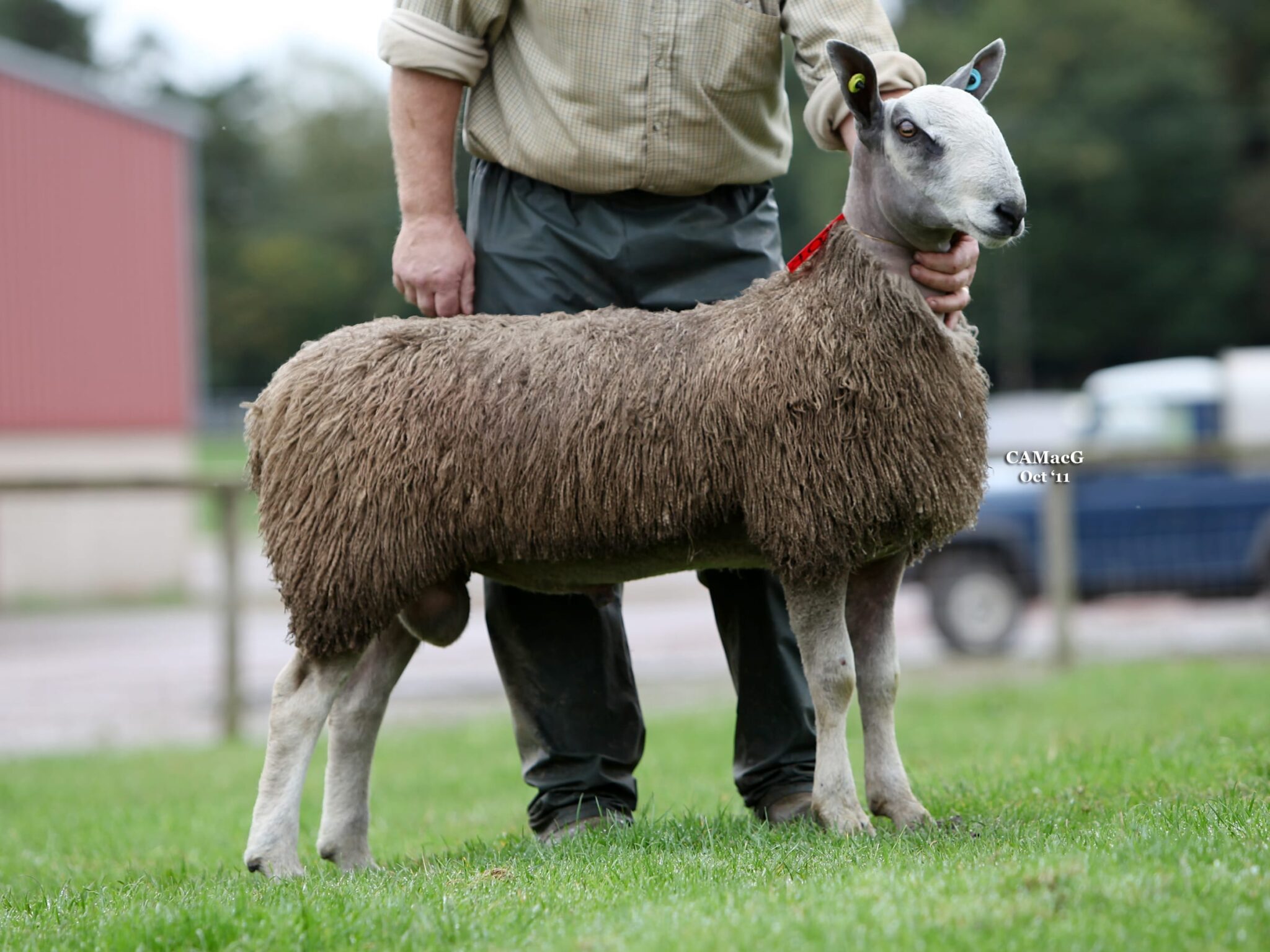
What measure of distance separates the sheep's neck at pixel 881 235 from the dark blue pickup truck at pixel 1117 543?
22.5 ft

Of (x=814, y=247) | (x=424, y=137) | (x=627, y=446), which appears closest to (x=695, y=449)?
(x=627, y=446)

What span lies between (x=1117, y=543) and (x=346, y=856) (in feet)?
27.9

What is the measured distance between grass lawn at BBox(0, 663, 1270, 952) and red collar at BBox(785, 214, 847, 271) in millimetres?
1336

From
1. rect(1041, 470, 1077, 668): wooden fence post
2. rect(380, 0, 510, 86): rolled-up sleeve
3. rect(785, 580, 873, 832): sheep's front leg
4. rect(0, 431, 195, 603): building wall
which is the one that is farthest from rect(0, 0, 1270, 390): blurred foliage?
rect(785, 580, 873, 832): sheep's front leg

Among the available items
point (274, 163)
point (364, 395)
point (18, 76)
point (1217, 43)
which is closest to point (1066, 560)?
point (364, 395)

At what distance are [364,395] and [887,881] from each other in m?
1.70

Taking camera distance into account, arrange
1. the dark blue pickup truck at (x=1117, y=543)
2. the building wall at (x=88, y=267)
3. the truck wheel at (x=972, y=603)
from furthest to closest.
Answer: the building wall at (x=88, y=267)
the truck wheel at (x=972, y=603)
the dark blue pickup truck at (x=1117, y=543)

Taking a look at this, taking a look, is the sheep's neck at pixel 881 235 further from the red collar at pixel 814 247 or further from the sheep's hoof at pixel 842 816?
the sheep's hoof at pixel 842 816

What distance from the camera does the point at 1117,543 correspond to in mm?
11055

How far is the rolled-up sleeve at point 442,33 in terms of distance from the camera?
12.7 ft

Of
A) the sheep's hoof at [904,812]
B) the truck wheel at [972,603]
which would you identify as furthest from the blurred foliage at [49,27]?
the sheep's hoof at [904,812]

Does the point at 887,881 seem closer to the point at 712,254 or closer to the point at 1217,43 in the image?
the point at 712,254

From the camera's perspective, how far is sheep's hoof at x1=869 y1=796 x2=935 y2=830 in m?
3.46

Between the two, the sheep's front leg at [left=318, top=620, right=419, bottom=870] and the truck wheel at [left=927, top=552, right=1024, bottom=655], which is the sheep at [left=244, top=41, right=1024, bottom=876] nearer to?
the sheep's front leg at [left=318, top=620, right=419, bottom=870]
